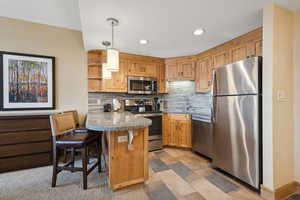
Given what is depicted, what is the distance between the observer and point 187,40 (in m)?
2.58

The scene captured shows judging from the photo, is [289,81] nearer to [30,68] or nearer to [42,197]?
[42,197]

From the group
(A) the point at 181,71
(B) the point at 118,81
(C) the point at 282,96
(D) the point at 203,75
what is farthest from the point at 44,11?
(C) the point at 282,96

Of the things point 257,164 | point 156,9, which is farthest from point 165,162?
point 156,9

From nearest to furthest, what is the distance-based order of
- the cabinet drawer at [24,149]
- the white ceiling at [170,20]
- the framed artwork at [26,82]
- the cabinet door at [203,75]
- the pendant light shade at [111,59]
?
the white ceiling at [170,20] < the pendant light shade at [111,59] < the cabinet drawer at [24,149] < the framed artwork at [26,82] < the cabinet door at [203,75]

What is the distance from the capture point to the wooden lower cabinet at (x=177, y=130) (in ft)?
10.8

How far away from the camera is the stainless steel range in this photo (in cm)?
328

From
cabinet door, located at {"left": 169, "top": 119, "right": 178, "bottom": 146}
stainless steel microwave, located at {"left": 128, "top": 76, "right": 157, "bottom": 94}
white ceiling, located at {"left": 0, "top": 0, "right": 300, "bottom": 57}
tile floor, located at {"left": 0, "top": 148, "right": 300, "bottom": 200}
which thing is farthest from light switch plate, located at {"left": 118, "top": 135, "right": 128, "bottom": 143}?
cabinet door, located at {"left": 169, "top": 119, "right": 178, "bottom": 146}

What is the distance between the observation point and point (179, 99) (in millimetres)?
3920

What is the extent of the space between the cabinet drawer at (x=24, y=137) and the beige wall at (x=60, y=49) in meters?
0.58

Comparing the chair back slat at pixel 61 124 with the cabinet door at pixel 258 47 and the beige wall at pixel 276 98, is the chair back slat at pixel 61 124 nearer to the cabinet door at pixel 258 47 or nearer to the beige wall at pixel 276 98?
the beige wall at pixel 276 98

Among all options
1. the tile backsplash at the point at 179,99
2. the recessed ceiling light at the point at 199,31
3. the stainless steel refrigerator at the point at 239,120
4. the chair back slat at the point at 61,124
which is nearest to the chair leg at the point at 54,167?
the chair back slat at the point at 61,124

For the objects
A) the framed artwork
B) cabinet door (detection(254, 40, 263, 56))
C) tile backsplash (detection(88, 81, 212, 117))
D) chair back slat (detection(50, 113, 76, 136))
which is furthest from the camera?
tile backsplash (detection(88, 81, 212, 117))

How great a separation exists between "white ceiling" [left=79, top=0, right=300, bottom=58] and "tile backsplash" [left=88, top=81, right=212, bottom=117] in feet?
3.97

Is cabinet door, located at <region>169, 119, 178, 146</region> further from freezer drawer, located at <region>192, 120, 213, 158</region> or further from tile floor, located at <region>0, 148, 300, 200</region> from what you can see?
tile floor, located at <region>0, 148, 300, 200</region>
